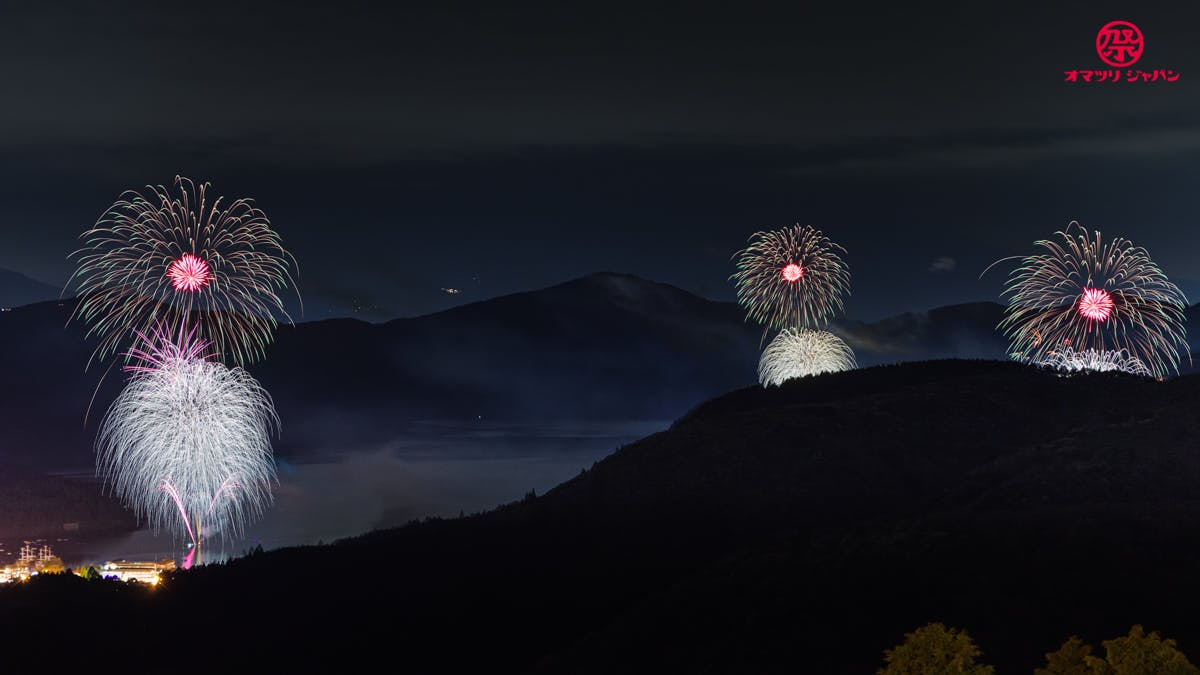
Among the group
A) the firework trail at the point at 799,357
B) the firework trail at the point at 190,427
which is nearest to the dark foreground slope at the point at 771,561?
the firework trail at the point at 190,427

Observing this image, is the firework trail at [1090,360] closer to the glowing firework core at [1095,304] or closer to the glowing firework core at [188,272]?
the glowing firework core at [1095,304]

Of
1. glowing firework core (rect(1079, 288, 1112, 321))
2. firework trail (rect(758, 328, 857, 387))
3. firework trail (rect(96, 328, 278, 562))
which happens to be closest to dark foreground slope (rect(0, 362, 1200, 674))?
glowing firework core (rect(1079, 288, 1112, 321))

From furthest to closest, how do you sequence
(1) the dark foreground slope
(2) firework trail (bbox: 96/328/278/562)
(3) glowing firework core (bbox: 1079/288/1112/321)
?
1. (3) glowing firework core (bbox: 1079/288/1112/321)
2. (2) firework trail (bbox: 96/328/278/562)
3. (1) the dark foreground slope

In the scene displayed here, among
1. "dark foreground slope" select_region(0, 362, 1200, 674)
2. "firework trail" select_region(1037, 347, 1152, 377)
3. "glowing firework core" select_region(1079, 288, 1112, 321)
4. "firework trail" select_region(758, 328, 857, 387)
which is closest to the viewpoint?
"dark foreground slope" select_region(0, 362, 1200, 674)

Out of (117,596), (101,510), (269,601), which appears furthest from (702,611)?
(101,510)

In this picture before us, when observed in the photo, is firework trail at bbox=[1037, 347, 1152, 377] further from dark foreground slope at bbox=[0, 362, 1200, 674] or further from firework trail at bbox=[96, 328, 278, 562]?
firework trail at bbox=[96, 328, 278, 562]

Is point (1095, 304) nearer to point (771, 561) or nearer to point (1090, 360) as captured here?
point (1090, 360)

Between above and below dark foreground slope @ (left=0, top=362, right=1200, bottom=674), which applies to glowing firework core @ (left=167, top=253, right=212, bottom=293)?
above
